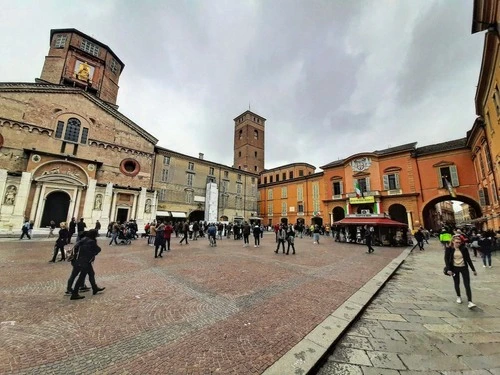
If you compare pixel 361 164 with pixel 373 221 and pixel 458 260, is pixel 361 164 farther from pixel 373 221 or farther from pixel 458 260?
pixel 458 260

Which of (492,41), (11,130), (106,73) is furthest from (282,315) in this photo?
(106,73)

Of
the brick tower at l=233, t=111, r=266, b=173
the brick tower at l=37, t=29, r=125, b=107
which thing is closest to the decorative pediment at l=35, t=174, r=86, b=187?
the brick tower at l=37, t=29, r=125, b=107

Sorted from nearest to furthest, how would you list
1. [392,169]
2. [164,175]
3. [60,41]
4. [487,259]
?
[487,259] → [60,41] → [392,169] → [164,175]

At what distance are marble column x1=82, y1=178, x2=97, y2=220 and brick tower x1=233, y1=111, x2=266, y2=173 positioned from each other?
112 ft


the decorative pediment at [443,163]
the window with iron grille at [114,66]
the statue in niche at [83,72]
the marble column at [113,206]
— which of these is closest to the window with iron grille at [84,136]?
the marble column at [113,206]

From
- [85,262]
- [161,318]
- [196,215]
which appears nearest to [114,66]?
[196,215]

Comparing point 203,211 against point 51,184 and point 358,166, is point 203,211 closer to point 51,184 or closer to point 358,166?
point 51,184

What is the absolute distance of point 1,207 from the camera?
1669cm

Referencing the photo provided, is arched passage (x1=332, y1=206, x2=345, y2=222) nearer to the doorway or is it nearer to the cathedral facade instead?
the cathedral facade

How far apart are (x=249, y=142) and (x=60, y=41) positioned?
35.9 metres

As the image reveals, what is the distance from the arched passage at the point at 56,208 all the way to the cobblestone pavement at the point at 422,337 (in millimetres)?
25207

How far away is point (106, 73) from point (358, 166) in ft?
120

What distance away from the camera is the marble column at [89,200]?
66.2 ft

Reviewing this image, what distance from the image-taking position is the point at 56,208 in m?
19.5
